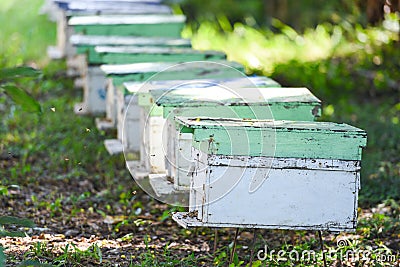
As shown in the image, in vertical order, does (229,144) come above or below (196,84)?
below

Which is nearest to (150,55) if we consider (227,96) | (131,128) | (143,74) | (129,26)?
(143,74)

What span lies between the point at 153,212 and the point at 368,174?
5.06ft

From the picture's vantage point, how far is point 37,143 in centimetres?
604

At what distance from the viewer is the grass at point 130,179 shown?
407cm

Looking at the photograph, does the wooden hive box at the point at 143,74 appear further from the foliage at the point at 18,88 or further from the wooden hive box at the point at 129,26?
the wooden hive box at the point at 129,26

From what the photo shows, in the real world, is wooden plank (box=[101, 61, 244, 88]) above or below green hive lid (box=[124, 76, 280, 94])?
above

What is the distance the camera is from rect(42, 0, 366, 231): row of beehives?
336 centimetres

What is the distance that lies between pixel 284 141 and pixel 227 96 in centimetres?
70

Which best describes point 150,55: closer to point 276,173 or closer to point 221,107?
point 221,107

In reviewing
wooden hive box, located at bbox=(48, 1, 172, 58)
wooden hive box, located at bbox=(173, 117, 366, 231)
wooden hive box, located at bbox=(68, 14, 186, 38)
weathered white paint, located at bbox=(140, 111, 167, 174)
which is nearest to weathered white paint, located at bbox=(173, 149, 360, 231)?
wooden hive box, located at bbox=(173, 117, 366, 231)

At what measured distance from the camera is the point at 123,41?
5930 mm

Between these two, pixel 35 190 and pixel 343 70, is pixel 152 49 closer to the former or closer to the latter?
pixel 35 190

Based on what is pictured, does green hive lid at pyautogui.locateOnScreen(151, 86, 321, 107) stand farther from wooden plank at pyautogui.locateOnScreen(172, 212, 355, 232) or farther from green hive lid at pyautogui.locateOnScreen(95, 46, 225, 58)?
green hive lid at pyautogui.locateOnScreen(95, 46, 225, 58)

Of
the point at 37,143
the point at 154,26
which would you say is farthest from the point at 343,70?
the point at 37,143
